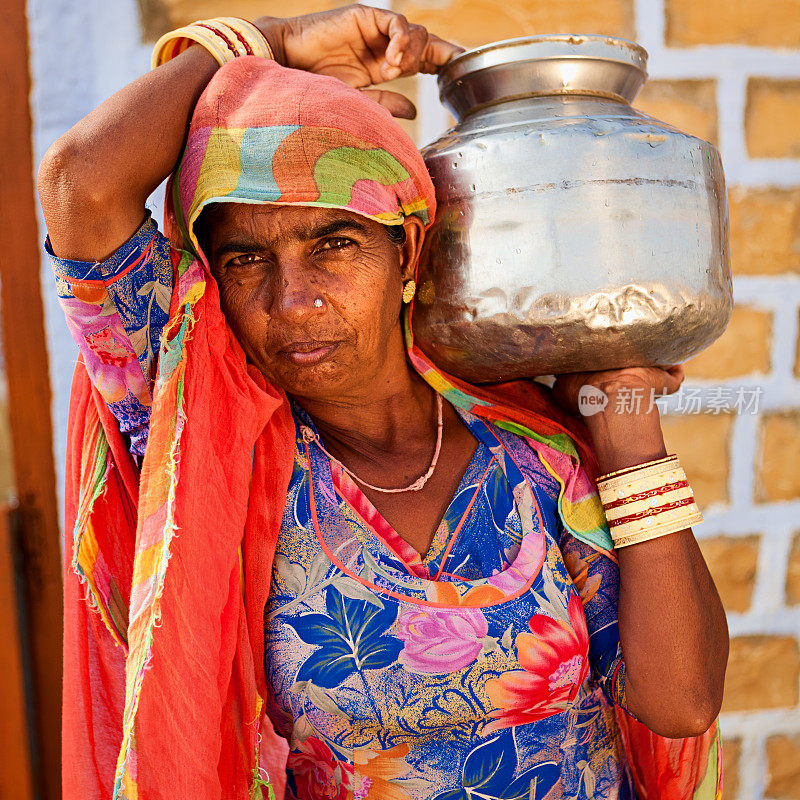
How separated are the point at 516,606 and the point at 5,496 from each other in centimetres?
173

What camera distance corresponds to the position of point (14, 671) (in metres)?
2.28

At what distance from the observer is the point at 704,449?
238 cm

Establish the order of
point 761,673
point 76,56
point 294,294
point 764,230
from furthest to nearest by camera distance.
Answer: point 761,673 < point 764,230 < point 76,56 < point 294,294

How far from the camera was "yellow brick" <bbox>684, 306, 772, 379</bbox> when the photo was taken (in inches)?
91.2

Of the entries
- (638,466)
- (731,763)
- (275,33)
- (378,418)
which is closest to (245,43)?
(275,33)

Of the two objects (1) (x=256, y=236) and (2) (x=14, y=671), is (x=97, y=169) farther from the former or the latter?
(2) (x=14, y=671)

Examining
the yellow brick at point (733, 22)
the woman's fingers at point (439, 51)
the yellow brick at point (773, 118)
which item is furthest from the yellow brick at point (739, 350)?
the woman's fingers at point (439, 51)

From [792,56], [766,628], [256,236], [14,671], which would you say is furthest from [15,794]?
[792,56]

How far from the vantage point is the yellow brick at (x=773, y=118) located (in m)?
2.23

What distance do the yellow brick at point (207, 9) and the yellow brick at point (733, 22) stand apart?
3.00ft

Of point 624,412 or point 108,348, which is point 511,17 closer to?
point 624,412

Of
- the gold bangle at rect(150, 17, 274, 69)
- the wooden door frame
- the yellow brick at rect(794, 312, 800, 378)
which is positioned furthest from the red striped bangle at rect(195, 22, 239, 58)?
the yellow brick at rect(794, 312, 800, 378)

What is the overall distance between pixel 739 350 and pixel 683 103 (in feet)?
2.39

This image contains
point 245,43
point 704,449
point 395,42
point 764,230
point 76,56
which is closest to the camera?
point 245,43
